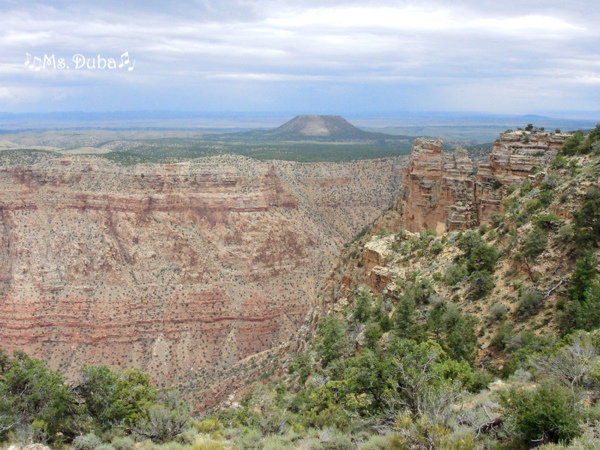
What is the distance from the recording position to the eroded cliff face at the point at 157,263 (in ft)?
162

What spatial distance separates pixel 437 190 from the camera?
3191 cm

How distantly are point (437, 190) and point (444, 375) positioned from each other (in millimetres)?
20802

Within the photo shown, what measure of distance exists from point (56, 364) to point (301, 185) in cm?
4555

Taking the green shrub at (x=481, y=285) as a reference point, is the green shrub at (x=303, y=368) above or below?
below

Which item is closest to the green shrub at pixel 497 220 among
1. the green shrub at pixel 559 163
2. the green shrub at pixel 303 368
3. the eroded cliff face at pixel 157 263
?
the green shrub at pixel 559 163

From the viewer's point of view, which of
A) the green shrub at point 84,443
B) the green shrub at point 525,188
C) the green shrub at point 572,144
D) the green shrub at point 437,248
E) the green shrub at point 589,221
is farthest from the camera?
the green shrub at point 572,144

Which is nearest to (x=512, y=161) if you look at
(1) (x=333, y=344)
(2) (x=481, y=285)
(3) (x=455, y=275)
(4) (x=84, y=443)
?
(3) (x=455, y=275)

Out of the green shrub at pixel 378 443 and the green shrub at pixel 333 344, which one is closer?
the green shrub at pixel 378 443

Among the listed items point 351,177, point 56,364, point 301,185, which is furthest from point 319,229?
point 56,364

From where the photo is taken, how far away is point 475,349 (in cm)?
1590

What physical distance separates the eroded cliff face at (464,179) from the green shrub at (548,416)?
19183 mm

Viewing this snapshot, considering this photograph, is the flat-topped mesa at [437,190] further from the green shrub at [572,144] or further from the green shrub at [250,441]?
the green shrub at [250,441]

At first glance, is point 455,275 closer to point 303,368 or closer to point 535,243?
point 535,243

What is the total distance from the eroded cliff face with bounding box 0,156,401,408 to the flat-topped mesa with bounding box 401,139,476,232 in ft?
75.1
